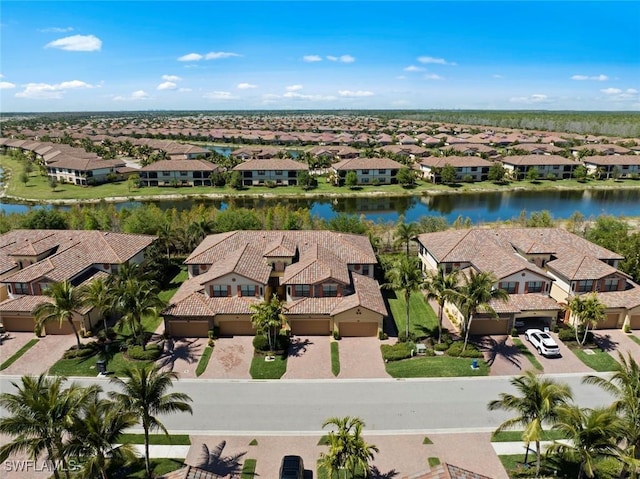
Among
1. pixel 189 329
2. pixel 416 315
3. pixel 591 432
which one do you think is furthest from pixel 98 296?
pixel 591 432

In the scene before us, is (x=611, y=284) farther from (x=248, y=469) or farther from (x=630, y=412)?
(x=248, y=469)

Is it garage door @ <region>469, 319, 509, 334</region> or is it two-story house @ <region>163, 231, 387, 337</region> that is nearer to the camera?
two-story house @ <region>163, 231, 387, 337</region>

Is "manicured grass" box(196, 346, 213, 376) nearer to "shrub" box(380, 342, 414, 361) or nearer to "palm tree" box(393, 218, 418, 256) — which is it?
"shrub" box(380, 342, 414, 361)

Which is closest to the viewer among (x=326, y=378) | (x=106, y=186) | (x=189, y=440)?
(x=189, y=440)

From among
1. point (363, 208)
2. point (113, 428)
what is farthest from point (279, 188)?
point (113, 428)

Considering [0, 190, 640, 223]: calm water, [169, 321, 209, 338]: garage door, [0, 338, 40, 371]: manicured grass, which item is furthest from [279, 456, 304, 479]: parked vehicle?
[0, 190, 640, 223]: calm water

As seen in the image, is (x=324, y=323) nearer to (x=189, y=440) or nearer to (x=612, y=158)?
(x=189, y=440)

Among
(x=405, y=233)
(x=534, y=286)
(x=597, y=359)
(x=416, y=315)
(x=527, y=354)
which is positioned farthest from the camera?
(x=405, y=233)
